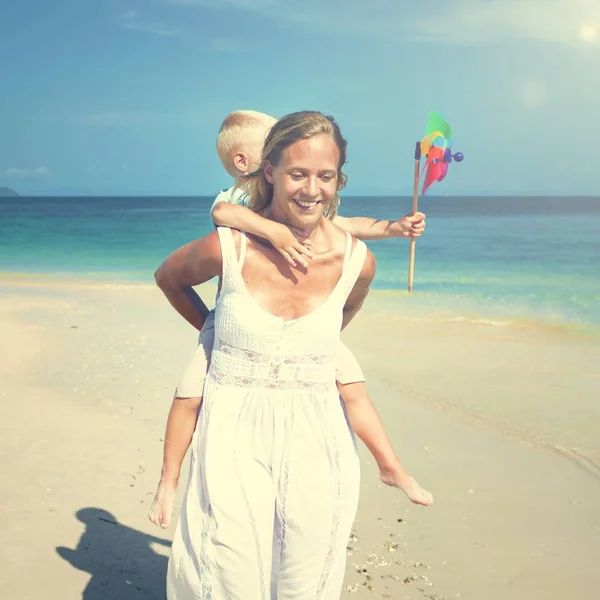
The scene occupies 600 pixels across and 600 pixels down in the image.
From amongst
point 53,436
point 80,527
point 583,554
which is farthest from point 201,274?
point 53,436

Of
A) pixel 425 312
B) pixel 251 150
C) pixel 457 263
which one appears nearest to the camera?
pixel 251 150

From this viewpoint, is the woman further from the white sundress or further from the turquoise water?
the turquoise water

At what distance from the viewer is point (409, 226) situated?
317 cm

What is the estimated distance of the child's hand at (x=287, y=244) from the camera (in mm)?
2760

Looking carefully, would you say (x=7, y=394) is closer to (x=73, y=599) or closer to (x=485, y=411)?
(x=73, y=599)

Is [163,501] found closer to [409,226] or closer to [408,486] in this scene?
[408,486]

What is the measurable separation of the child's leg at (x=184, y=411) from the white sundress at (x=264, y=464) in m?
0.11

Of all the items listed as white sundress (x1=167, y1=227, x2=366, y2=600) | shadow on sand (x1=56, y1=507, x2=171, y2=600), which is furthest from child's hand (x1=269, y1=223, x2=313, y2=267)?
shadow on sand (x1=56, y1=507, x2=171, y2=600)

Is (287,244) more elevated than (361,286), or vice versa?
(287,244)

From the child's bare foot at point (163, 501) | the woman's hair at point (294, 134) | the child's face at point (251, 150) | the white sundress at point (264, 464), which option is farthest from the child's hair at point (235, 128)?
the child's bare foot at point (163, 501)

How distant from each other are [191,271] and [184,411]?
507 mm

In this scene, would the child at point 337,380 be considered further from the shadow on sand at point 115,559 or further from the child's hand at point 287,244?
the shadow on sand at point 115,559

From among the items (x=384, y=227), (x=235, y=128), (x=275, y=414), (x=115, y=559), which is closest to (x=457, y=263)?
(x=115, y=559)

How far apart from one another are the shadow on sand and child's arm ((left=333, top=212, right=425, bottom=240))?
2.07 m
